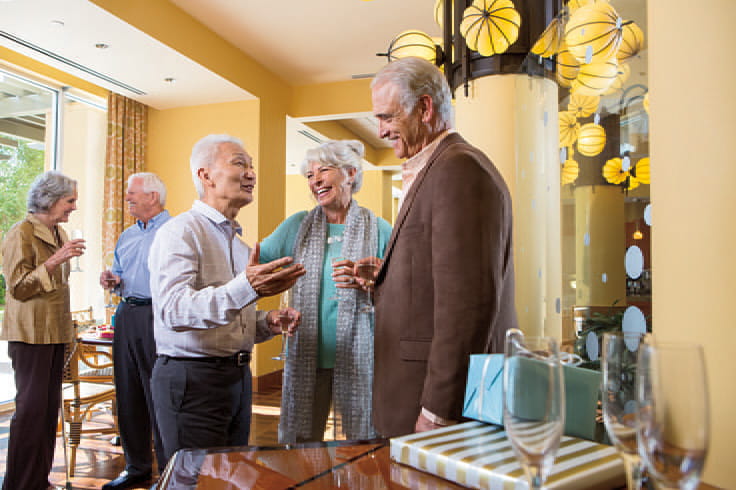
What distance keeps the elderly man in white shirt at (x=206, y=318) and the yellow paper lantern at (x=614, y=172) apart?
1069 mm

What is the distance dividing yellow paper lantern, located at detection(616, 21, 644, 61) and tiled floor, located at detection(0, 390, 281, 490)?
249 cm

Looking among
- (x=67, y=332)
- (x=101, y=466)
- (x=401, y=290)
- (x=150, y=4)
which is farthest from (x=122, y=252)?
(x=401, y=290)

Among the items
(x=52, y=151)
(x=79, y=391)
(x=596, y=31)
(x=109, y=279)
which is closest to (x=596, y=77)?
(x=596, y=31)

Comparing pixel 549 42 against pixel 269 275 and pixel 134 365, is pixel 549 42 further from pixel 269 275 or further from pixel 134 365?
pixel 134 365

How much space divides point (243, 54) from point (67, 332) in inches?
144

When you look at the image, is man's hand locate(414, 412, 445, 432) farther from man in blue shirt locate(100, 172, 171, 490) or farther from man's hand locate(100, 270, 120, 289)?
man's hand locate(100, 270, 120, 289)

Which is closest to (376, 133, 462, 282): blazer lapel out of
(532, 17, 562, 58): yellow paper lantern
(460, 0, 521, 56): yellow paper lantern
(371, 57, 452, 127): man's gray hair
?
(371, 57, 452, 127): man's gray hair

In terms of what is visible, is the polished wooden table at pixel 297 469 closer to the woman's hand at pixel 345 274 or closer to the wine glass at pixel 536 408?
the wine glass at pixel 536 408

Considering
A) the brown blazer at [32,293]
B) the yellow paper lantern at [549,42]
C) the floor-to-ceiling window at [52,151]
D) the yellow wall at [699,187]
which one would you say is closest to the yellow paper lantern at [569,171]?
the yellow paper lantern at [549,42]

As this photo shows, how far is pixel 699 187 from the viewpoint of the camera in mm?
1066

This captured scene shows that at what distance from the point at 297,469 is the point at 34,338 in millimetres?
2506

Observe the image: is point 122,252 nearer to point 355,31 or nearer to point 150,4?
point 150,4

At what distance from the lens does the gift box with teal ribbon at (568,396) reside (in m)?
0.90

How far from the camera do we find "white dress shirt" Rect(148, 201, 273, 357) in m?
1.65
